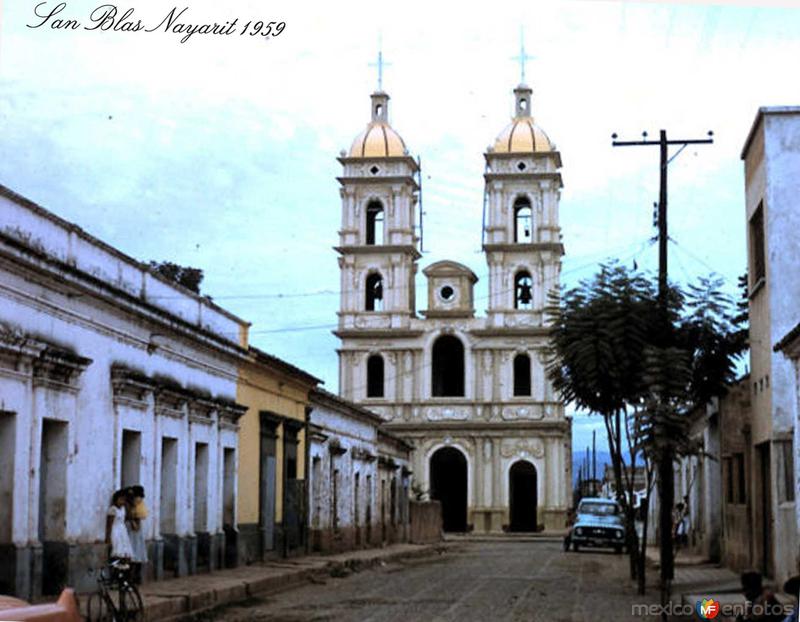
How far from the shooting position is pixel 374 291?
2493 inches

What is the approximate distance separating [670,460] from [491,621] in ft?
14.6

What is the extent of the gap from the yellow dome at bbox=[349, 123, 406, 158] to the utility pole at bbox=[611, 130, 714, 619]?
38.9m

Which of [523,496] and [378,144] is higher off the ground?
[378,144]

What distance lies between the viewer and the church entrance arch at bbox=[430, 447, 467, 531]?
207 feet

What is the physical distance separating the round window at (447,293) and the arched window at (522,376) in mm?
4200

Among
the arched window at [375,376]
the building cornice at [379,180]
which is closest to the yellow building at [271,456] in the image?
the building cornice at [379,180]

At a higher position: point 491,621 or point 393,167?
point 393,167

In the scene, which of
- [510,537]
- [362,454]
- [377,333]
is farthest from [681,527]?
[377,333]

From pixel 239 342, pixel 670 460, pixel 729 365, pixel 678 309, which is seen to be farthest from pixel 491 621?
pixel 239 342

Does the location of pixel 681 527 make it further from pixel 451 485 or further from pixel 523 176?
pixel 451 485

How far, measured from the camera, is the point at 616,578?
79.4ft

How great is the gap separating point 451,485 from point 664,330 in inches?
1732

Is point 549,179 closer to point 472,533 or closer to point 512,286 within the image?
point 512,286

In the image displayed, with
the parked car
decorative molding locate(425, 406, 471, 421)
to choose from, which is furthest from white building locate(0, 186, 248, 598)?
decorative molding locate(425, 406, 471, 421)
